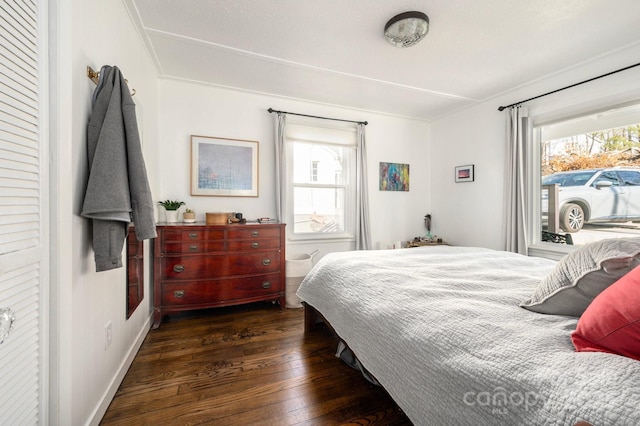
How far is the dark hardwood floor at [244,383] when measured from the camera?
1418mm

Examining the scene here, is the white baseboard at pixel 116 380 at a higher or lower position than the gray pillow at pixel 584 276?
lower

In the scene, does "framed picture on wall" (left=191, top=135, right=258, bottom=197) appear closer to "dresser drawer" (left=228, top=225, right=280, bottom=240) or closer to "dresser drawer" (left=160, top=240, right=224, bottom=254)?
"dresser drawer" (left=228, top=225, right=280, bottom=240)

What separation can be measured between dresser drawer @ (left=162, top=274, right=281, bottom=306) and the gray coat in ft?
4.33

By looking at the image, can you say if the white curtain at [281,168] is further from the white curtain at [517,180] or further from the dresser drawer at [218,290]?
the white curtain at [517,180]

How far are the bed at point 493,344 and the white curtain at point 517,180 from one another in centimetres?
160

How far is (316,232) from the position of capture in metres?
3.69

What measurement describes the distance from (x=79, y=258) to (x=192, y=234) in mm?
1369

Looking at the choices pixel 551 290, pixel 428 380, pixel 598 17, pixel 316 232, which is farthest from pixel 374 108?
pixel 428 380

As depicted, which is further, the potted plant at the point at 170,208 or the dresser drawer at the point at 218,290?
the potted plant at the point at 170,208

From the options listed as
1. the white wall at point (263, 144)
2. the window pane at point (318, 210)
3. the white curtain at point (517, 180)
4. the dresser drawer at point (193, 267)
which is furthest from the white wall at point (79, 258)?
the white curtain at point (517, 180)

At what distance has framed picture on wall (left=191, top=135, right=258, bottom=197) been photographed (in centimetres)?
308

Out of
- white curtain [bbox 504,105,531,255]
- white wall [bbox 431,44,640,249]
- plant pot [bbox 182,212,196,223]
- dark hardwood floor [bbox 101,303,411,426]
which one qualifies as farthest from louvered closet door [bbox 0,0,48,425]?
white wall [bbox 431,44,640,249]

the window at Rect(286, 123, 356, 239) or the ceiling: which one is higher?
the ceiling

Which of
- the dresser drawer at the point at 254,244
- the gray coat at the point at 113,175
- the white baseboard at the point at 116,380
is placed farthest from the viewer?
the dresser drawer at the point at 254,244
